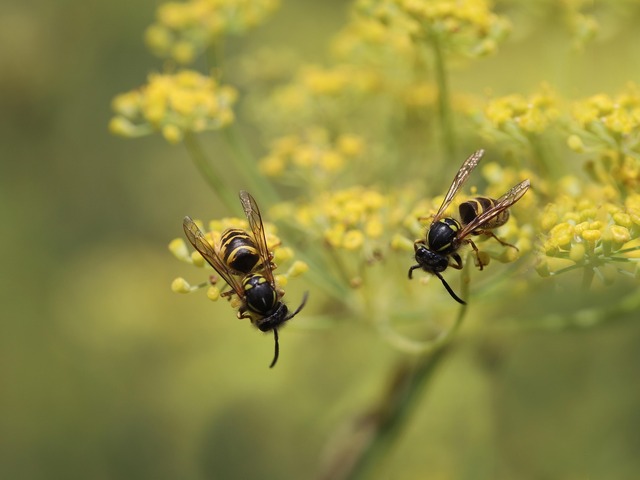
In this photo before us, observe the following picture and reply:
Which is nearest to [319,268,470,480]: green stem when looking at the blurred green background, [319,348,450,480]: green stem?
[319,348,450,480]: green stem

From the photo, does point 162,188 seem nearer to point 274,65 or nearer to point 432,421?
point 274,65

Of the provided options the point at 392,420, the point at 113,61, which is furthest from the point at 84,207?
the point at 392,420

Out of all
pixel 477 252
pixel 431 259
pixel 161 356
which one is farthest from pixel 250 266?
pixel 161 356

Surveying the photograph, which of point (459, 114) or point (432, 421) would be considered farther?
point (432, 421)

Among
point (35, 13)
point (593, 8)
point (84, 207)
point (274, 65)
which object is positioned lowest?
point (593, 8)

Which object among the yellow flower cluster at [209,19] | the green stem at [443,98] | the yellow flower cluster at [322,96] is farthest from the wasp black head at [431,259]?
the yellow flower cluster at [209,19]

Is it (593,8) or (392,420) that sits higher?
(593,8)
